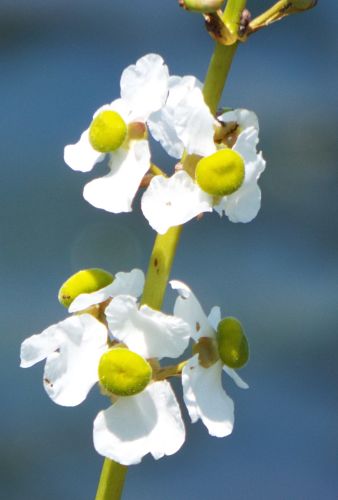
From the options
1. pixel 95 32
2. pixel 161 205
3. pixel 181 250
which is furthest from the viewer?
pixel 95 32

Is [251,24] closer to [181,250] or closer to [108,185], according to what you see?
[108,185]

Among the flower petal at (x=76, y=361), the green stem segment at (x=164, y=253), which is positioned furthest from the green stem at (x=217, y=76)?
the flower petal at (x=76, y=361)

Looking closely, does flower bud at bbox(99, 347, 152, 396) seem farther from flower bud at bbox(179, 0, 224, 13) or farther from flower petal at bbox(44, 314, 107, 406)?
flower bud at bbox(179, 0, 224, 13)

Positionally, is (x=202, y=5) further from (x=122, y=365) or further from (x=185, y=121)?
(x=122, y=365)

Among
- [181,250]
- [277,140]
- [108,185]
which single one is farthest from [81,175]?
[108,185]

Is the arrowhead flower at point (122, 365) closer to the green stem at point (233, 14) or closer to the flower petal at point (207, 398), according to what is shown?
the flower petal at point (207, 398)

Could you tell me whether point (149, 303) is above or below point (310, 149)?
below

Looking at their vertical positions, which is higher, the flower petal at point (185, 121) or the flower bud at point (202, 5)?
the flower bud at point (202, 5)
